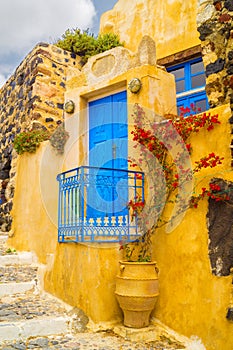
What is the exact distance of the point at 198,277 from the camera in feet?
13.9

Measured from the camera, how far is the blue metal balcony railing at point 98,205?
4801 millimetres

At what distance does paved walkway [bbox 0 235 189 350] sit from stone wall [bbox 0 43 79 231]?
352 cm

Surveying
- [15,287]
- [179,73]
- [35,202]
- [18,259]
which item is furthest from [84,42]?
[15,287]

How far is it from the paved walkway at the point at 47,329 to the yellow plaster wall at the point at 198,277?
326 mm

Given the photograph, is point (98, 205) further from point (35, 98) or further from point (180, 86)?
point (35, 98)

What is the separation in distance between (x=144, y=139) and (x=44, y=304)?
2.59 m

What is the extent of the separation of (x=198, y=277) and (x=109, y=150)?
2884 millimetres

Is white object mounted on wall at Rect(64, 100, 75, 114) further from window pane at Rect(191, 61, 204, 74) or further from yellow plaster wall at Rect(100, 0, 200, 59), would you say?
window pane at Rect(191, 61, 204, 74)

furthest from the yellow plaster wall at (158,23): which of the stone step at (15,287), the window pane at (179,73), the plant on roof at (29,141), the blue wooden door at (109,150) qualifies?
the stone step at (15,287)

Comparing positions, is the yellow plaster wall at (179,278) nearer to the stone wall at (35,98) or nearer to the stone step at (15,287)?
the stone step at (15,287)

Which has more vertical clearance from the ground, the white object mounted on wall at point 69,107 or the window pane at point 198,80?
the window pane at point 198,80

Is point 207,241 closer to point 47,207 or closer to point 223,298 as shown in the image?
point 223,298

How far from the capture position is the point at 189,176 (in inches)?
178

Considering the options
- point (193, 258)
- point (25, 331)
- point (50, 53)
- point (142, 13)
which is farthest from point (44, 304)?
point (142, 13)
